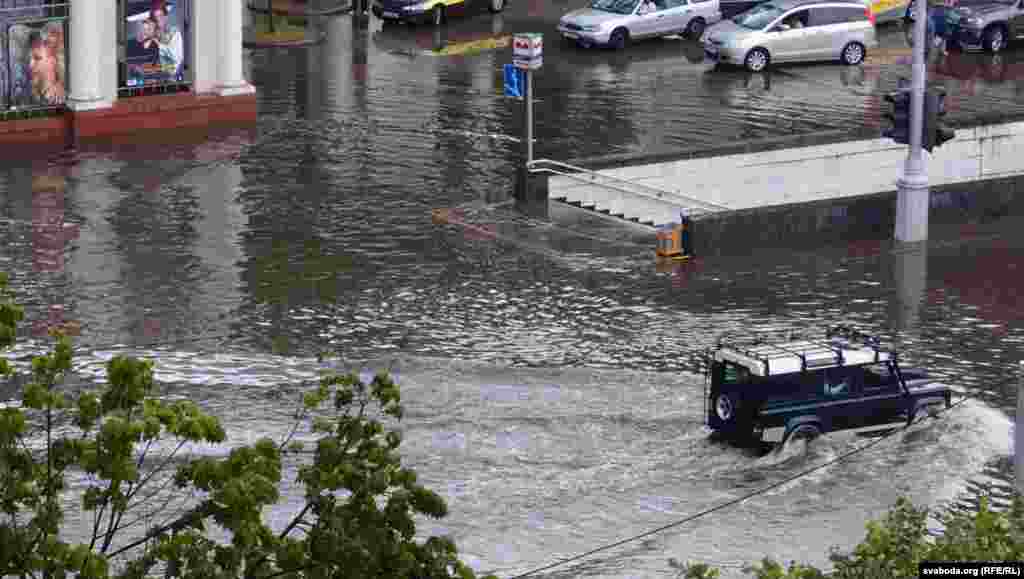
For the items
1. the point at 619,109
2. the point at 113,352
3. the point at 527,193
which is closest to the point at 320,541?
the point at 113,352

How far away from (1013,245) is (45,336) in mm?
15640

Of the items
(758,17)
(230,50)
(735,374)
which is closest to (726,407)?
(735,374)

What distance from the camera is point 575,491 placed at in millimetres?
19516

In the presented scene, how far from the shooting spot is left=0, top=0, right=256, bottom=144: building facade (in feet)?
118

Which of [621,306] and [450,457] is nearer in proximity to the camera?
[450,457]

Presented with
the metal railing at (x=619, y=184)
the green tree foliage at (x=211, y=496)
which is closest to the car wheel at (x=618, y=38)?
the metal railing at (x=619, y=184)

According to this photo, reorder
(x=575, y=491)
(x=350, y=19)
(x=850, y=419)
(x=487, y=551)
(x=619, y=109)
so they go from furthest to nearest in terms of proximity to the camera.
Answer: (x=350, y=19) < (x=619, y=109) < (x=850, y=419) < (x=575, y=491) < (x=487, y=551)

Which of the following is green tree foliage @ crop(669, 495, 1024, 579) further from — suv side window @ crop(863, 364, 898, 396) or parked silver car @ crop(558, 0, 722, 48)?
parked silver car @ crop(558, 0, 722, 48)

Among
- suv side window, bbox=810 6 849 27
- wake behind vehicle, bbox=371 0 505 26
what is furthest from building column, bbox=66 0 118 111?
suv side window, bbox=810 6 849 27

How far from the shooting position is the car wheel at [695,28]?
48.2 m

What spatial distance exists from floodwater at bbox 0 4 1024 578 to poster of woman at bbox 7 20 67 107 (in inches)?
63.3

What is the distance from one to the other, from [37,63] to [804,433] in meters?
20.3

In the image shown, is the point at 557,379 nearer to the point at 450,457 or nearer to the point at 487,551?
the point at 450,457

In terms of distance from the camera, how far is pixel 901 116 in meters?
30.6
